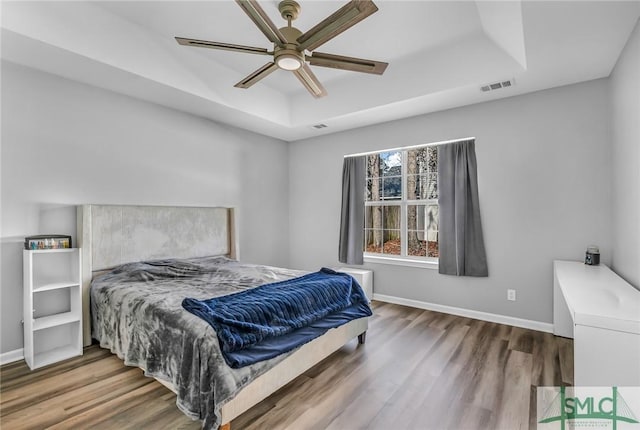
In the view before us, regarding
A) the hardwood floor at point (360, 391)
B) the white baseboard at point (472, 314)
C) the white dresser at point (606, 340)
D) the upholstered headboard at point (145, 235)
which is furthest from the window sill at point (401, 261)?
the white dresser at point (606, 340)

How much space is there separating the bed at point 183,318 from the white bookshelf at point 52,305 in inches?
4.0

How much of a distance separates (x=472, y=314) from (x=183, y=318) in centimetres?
327

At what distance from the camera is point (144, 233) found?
11.3 feet

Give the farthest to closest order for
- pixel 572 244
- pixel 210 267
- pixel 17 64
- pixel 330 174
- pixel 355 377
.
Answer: pixel 330 174 → pixel 210 267 → pixel 572 244 → pixel 17 64 → pixel 355 377

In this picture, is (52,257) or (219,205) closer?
(52,257)

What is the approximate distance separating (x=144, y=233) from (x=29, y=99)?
1.55 m

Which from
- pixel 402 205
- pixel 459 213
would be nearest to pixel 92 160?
pixel 402 205

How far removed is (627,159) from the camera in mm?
2385

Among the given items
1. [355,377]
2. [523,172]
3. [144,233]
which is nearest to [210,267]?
[144,233]

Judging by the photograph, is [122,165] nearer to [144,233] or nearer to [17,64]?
[144,233]

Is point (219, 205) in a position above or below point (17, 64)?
below

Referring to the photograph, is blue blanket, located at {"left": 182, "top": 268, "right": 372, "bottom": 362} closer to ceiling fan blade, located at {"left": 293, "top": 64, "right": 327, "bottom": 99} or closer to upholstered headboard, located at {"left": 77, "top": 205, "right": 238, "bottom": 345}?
upholstered headboard, located at {"left": 77, "top": 205, "right": 238, "bottom": 345}

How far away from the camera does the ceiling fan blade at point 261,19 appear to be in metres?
1.65

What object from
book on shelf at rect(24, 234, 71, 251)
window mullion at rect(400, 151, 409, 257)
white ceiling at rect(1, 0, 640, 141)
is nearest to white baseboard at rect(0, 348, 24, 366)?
book on shelf at rect(24, 234, 71, 251)
